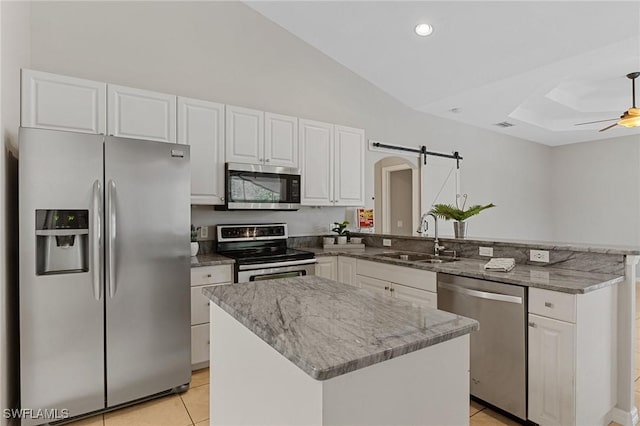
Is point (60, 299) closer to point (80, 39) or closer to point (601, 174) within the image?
point (80, 39)

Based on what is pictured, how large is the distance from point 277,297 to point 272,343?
0.48m

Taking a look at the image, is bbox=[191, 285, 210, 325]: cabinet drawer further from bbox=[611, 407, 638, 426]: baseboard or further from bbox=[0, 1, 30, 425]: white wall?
bbox=[611, 407, 638, 426]: baseboard

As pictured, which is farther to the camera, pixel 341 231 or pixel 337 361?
pixel 341 231

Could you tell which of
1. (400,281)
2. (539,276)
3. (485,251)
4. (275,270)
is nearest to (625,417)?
(539,276)

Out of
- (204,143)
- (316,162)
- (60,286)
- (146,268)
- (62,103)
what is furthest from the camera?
(316,162)

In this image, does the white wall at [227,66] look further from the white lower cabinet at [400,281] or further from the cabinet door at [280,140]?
the white lower cabinet at [400,281]

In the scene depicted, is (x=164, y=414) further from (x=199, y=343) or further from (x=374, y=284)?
(x=374, y=284)

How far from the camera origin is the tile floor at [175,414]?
2.18m

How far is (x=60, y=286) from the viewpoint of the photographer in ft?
6.86

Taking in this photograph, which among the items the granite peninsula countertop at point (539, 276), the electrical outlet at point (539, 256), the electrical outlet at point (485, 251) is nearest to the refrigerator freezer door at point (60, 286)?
the granite peninsula countertop at point (539, 276)

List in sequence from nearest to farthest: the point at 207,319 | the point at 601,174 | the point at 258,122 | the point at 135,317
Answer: the point at 135,317 < the point at 207,319 < the point at 258,122 < the point at 601,174

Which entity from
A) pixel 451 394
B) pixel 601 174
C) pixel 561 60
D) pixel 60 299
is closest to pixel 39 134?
pixel 60 299

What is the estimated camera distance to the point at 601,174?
22.5 feet

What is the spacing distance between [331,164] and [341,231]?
0.81 metres
